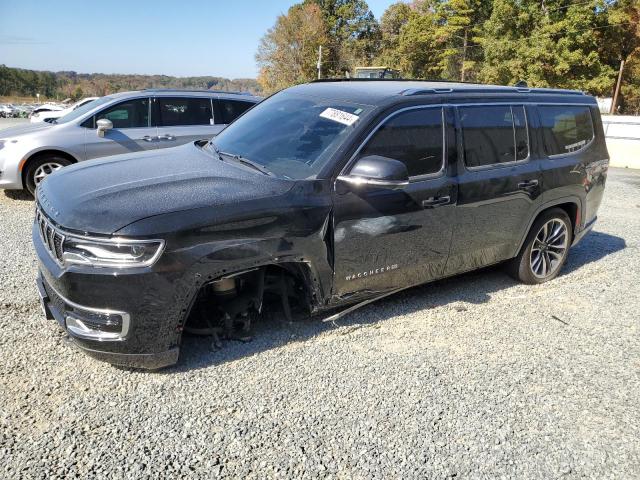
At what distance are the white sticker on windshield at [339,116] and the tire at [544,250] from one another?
7.65ft

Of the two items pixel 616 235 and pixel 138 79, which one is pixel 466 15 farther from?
pixel 138 79

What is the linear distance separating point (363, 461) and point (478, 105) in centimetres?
296

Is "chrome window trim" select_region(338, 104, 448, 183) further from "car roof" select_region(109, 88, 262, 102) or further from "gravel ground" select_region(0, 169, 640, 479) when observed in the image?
"car roof" select_region(109, 88, 262, 102)

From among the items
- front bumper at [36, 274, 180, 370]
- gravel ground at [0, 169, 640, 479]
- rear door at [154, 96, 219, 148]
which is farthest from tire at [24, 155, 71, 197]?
front bumper at [36, 274, 180, 370]

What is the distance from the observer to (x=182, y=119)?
765 centimetres

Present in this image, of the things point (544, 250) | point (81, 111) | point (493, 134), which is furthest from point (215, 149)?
point (81, 111)

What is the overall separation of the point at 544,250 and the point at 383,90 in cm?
248

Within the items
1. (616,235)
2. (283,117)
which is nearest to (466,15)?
(616,235)

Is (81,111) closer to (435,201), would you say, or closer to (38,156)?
(38,156)

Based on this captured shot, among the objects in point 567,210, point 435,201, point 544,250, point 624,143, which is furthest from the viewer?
point 624,143

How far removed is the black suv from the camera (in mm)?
2633

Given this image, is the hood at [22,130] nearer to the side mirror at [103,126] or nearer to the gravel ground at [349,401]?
the side mirror at [103,126]

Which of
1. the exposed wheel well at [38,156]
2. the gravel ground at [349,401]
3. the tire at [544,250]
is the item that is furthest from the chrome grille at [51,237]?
the exposed wheel well at [38,156]

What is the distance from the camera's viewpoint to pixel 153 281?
2.60 metres
